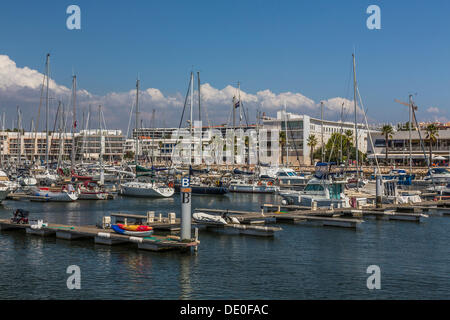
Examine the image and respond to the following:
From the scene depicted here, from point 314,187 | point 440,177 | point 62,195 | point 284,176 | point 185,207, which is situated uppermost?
point 284,176

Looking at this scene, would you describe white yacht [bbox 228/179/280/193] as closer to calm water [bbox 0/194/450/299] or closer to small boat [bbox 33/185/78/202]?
small boat [bbox 33/185/78/202]

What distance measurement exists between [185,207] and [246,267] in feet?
16.3

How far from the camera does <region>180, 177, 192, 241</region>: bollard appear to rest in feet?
97.5

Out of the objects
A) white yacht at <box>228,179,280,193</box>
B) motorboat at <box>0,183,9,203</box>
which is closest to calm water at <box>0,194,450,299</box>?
motorboat at <box>0,183,9,203</box>

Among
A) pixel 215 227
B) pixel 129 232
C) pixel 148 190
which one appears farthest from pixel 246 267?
pixel 148 190

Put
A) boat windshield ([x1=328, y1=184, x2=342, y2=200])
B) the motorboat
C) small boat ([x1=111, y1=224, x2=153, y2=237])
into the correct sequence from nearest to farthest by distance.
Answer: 1. small boat ([x1=111, y1=224, x2=153, y2=237])
2. boat windshield ([x1=328, y1=184, x2=342, y2=200])
3. the motorboat

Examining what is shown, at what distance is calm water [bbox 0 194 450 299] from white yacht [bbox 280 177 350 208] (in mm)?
9556

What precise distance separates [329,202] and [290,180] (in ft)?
162

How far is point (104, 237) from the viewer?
115 feet

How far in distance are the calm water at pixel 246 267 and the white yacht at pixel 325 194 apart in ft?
31.4

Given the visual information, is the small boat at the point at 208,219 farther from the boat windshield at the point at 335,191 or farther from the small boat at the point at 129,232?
the boat windshield at the point at 335,191

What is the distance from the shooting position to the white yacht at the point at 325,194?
53.8 m

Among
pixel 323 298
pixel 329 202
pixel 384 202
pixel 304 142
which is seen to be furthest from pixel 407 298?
pixel 304 142

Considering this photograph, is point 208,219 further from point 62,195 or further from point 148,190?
point 148,190
